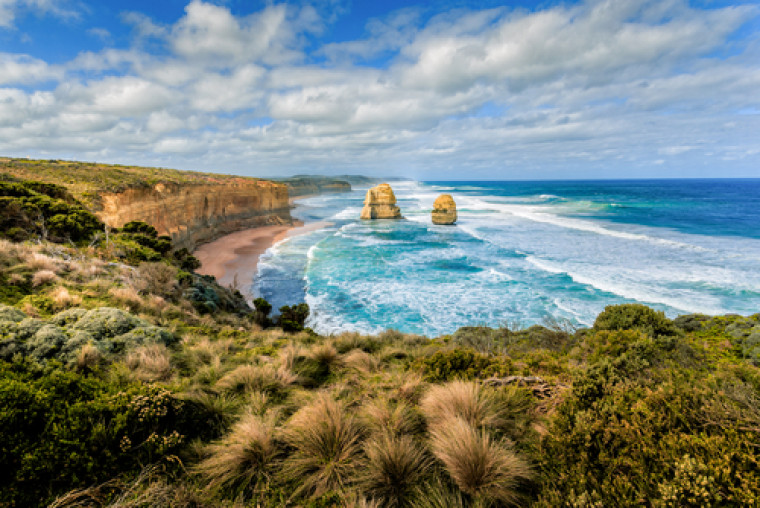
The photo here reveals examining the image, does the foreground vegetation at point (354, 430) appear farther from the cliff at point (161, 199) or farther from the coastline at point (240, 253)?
the cliff at point (161, 199)

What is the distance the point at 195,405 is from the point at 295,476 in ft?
5.59

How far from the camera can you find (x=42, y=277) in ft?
23.4

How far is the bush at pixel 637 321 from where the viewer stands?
7090 mm

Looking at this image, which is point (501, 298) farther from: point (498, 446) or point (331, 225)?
point (331, 225)

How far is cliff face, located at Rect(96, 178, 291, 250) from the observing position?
21.6 meters

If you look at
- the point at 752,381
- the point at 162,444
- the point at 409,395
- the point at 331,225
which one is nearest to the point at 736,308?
the point at 752,381

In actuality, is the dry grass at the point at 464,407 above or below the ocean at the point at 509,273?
above

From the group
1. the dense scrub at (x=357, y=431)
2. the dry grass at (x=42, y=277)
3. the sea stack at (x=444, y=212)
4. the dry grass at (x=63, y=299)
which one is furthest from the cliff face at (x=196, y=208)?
the sea stack at (x=444, y=212)

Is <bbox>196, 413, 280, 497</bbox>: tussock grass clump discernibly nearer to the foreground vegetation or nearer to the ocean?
the foreground vegetation

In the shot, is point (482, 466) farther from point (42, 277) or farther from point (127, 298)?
point (42, 277)

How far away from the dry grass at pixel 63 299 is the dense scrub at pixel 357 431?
710 millimetres

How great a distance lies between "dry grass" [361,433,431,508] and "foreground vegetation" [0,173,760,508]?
0.05 ft

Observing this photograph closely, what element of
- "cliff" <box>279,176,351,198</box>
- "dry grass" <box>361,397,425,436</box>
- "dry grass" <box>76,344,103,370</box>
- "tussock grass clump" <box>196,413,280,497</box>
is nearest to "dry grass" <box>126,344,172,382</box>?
"dry grass" <box>76,344,103,370</box>

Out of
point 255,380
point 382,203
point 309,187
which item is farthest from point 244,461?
point 309,187
